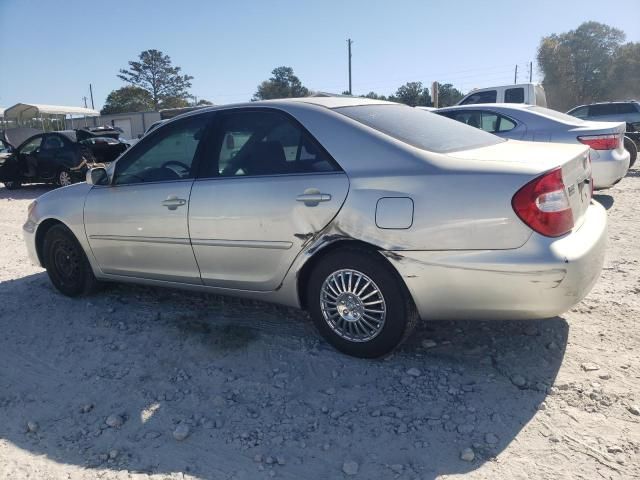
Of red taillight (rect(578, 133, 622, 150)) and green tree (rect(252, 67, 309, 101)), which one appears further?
green tree (rect(252, 67, 309, 101))

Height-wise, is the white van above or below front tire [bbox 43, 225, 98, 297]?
above

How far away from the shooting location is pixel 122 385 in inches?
122

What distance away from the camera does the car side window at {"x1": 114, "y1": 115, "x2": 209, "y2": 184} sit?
12.3 ft

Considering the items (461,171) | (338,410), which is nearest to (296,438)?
(338,410)

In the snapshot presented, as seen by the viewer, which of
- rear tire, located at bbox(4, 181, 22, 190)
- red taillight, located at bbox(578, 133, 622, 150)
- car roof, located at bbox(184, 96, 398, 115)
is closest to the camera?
car roof, located at bbox(184, 96, 398, 115)

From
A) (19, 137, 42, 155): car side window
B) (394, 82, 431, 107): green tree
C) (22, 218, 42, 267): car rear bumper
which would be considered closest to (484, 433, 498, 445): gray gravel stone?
(22, 218, 42, 267): car rear bumper

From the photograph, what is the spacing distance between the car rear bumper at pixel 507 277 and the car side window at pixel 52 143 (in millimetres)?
12475

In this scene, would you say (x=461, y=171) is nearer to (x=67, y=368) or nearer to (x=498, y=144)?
(x=498, y=144)

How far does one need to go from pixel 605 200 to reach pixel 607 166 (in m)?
1.00

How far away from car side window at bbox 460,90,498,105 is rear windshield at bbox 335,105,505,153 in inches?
364

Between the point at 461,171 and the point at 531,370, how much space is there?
48.6 inches

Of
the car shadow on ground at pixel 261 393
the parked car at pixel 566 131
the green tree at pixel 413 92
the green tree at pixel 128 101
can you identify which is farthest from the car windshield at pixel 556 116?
the green tree at pixel 128 101

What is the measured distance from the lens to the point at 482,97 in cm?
1261

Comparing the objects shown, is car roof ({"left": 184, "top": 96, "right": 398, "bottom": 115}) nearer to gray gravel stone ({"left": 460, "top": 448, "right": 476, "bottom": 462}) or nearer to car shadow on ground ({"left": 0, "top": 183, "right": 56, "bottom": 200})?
gray gravel stone ({"left": 460, "top": 448, "right": 476, "bottom": 462})
